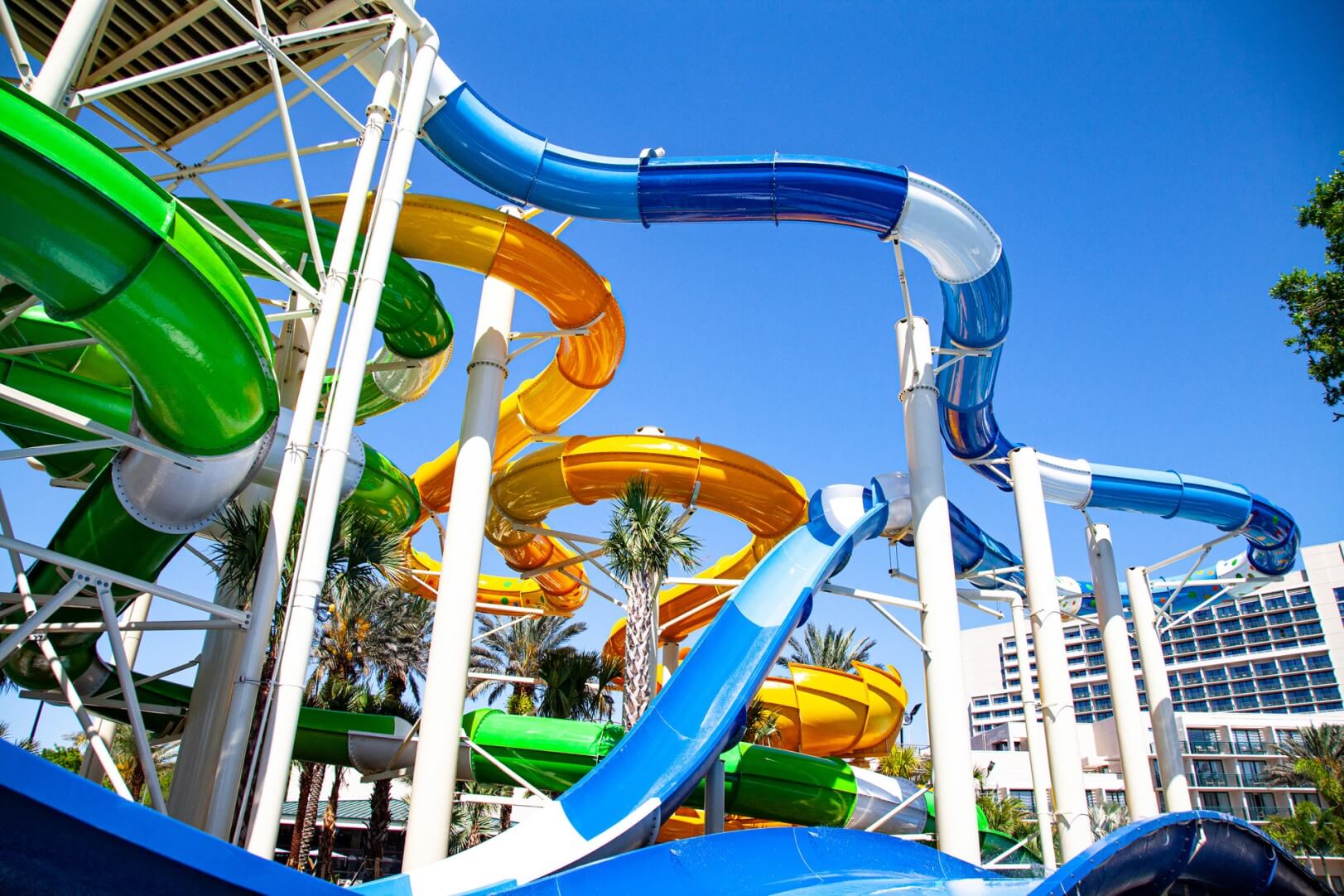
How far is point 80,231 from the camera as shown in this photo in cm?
497

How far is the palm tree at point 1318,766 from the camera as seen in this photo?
42688 mm

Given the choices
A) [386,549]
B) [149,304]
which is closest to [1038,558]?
[386,549]

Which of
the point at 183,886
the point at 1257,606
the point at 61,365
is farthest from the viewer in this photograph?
the point at 1257,606

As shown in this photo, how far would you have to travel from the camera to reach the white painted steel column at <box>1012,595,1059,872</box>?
17000 mm

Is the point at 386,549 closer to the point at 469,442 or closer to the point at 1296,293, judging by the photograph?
the point at 469,442

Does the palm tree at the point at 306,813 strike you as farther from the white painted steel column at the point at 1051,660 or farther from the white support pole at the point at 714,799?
the white painted steel column at the point at 1051,660

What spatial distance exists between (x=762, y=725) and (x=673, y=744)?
8.11m

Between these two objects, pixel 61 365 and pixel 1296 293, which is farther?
pixel 1296 293

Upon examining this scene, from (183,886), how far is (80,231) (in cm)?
351

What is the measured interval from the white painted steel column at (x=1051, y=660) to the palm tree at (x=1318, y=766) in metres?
→ 38.8

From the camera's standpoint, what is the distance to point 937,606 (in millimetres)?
12539

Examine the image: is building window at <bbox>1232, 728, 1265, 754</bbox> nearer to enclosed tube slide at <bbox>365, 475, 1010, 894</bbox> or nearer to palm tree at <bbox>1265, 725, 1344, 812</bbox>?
palm tree at <bbox>1265, 725, 1344, 812</bbox>

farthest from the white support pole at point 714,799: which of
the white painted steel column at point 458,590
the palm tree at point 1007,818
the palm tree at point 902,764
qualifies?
the palm tree at point 1007,818

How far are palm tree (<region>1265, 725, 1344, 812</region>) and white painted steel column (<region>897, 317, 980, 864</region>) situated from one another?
140 ft
